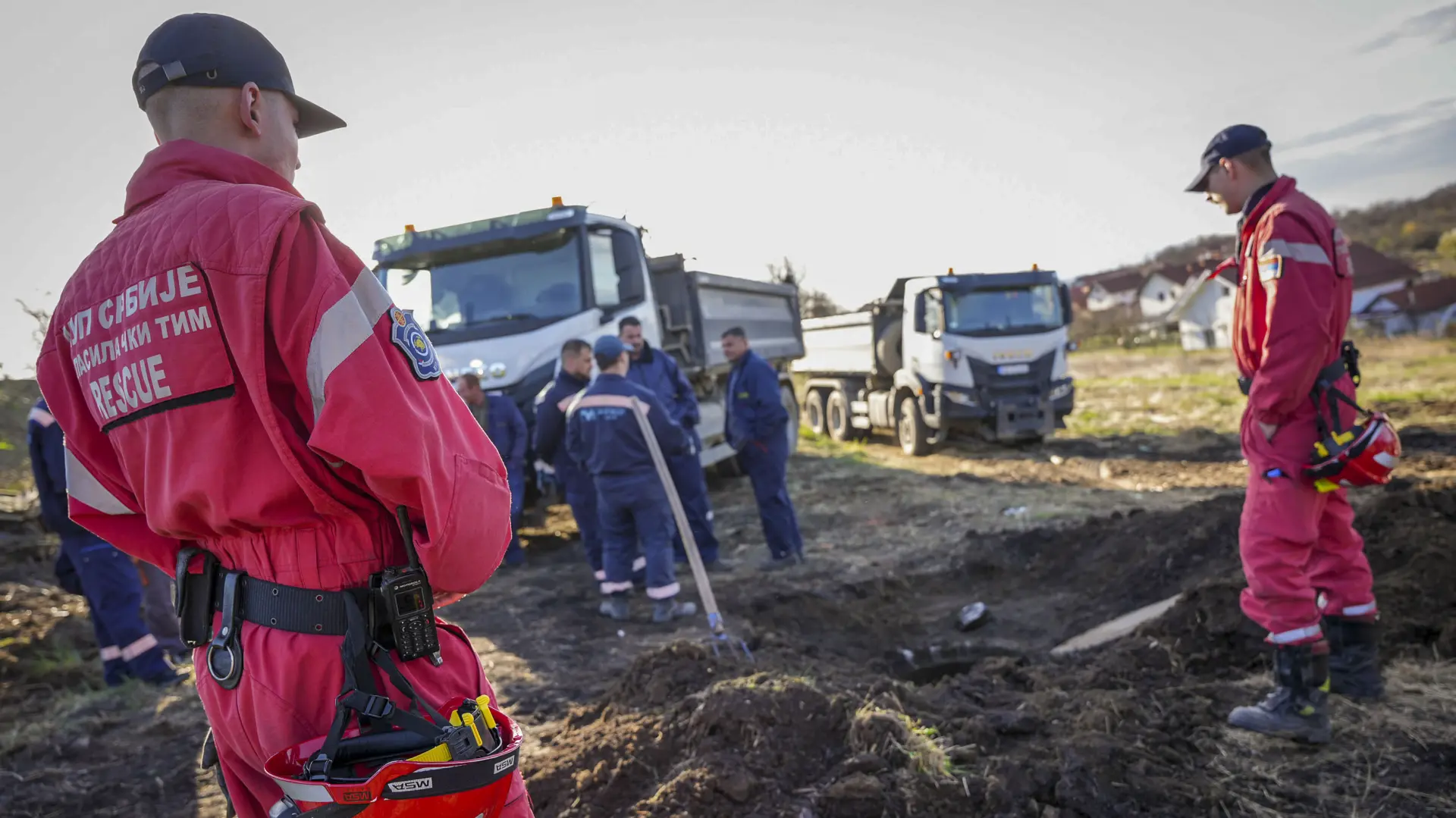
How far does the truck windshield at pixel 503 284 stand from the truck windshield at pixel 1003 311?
6764 millimetres

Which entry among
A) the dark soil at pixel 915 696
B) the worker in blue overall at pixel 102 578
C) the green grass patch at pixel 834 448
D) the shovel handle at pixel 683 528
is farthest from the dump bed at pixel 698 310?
the worker in blue overall at pixel 102 578

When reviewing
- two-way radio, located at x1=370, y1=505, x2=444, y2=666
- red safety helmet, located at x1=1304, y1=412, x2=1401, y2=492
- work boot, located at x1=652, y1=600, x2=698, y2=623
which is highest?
two-way radio, located at x1=370, y1=505, x2=444, y2=666

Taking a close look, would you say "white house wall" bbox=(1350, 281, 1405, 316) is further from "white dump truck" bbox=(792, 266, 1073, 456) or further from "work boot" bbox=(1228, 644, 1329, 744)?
"work boot" bbox=(1228, 644, 1329, 744)

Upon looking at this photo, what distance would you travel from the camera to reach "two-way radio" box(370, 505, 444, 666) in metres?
1.47

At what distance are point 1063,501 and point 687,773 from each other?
7.16 meters

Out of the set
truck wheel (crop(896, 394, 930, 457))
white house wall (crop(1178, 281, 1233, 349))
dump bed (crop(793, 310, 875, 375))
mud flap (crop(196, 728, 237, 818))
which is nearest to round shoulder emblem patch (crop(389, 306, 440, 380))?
mud flap (crop(196, 728, 237, 818))

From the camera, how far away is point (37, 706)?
17.3 feet

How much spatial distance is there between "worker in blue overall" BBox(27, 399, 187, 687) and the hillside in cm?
6819

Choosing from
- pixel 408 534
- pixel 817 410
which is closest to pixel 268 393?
pixel 408 534

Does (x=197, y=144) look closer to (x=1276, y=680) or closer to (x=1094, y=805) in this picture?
(x=1094, y=805)

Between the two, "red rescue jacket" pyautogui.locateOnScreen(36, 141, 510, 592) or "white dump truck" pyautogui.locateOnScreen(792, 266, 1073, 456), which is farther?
"white dump truck" pyautogui.locateOnScreen(792, 266, 1073, 456)

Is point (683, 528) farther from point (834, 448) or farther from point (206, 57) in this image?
point (834, 448)

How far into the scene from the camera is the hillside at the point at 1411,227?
61.6 metres

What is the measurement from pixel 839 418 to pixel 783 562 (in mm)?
9503
